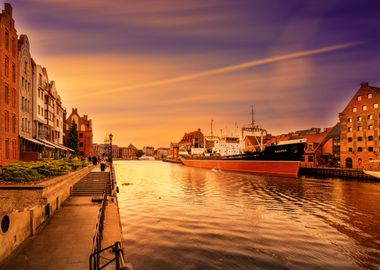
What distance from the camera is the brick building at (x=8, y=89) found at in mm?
28516

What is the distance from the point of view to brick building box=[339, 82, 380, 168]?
203ft

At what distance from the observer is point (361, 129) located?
65312 millimetres

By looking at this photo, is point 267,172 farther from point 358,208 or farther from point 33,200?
point 33,200

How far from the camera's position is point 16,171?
1500cm

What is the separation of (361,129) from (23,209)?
71.6 meters

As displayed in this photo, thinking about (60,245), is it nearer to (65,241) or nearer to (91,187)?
(65,241)

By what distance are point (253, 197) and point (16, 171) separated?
23.9m

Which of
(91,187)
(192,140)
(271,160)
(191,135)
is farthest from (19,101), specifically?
(191,135)

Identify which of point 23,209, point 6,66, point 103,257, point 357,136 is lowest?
point 103,257

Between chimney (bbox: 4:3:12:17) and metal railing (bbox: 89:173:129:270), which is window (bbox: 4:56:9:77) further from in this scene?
metal railing (bbox: 89:173:129:270)

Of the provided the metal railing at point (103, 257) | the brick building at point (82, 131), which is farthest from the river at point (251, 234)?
the brick building at point (82, 131)

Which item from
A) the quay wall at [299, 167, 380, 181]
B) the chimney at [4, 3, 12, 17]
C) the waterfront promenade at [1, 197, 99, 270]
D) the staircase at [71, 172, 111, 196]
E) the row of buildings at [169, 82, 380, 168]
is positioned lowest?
the quay wall at [299, 167, 380, 181]

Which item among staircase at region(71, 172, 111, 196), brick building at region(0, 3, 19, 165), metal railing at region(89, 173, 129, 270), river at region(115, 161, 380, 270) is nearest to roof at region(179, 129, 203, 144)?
brick building at region(0, 3, 19, 165)

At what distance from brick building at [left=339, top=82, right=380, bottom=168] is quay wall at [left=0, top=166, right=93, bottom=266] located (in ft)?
217
